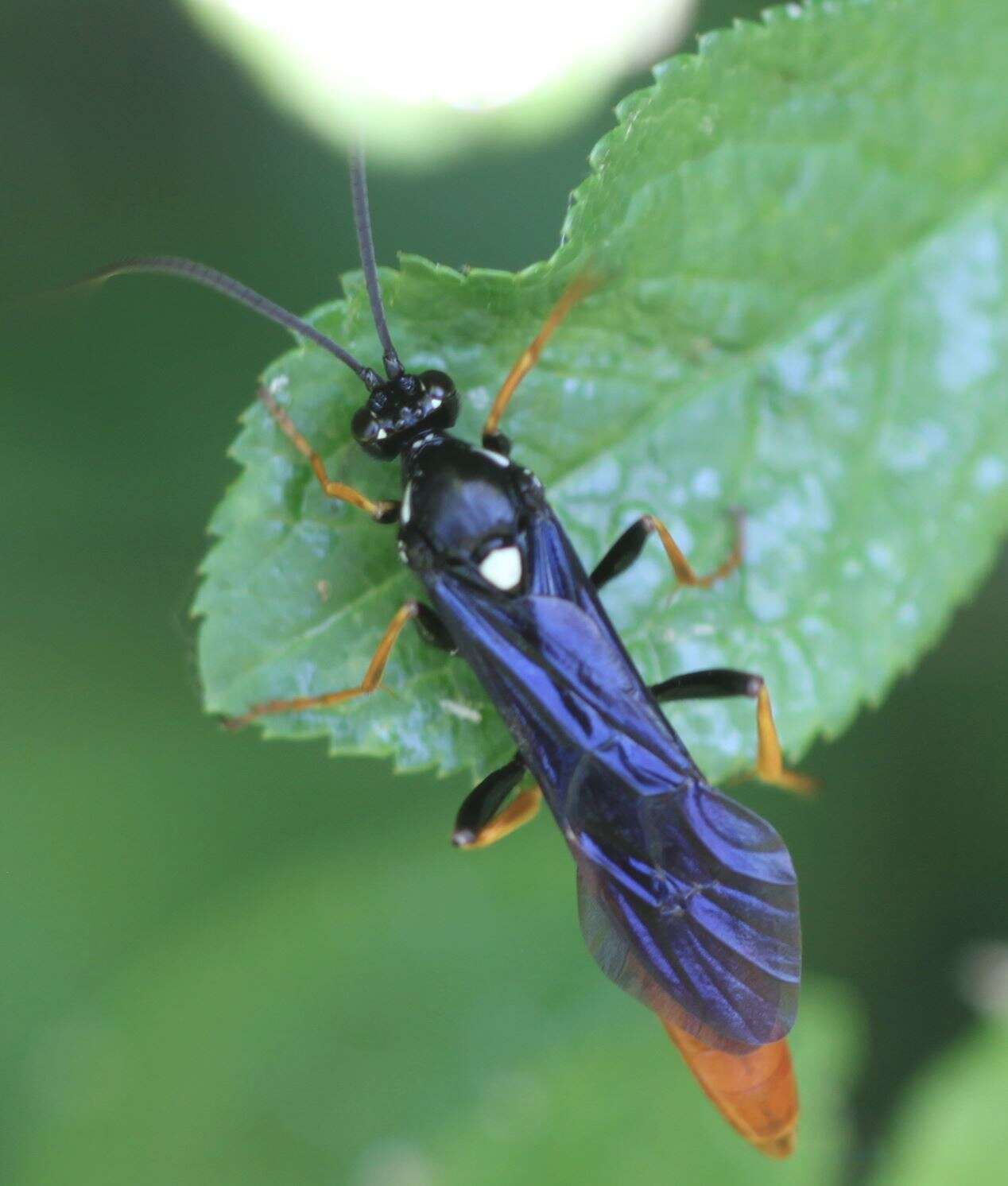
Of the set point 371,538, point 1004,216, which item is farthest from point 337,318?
point 1004,216

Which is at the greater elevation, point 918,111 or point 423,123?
point 423,123

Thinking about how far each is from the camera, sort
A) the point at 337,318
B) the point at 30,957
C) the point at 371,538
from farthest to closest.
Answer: the point at 30,957
the point at 371,538
the point at 337,318

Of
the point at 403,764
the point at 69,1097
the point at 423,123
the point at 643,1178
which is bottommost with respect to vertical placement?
the point at 643,1178

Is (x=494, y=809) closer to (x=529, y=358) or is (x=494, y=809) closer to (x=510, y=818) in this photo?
(x=510, y=818)

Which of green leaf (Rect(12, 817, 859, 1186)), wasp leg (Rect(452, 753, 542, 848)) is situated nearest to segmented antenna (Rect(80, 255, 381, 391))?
wasp leg (Rect(452, 753, 542, 848))

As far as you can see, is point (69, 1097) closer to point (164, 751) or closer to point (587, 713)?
point (164, 751)

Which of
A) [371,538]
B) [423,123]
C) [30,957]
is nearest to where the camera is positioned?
[371,538]

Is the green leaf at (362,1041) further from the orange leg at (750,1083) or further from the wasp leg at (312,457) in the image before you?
the wasp leg at (312,457)
